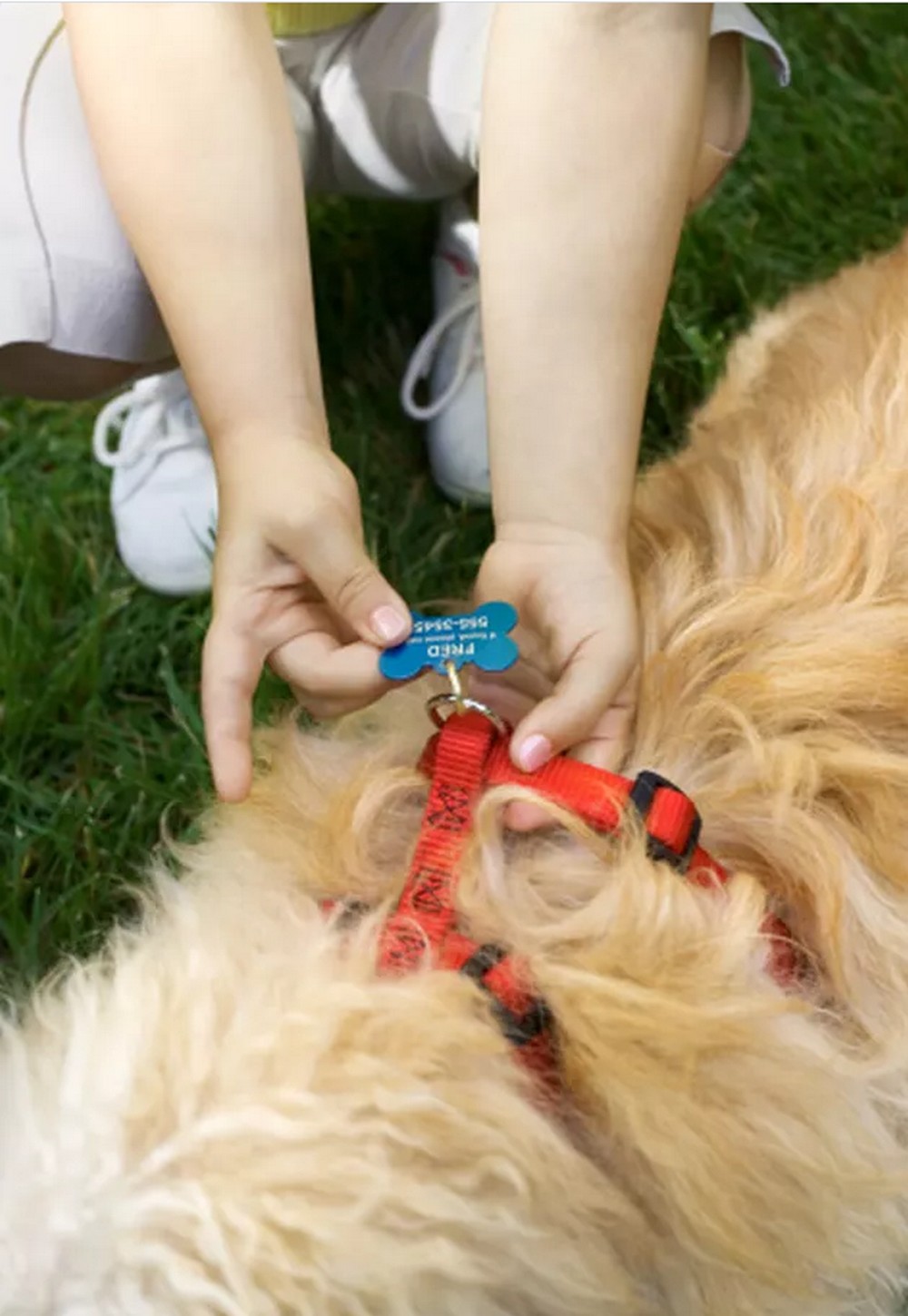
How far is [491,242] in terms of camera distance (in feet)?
3.31

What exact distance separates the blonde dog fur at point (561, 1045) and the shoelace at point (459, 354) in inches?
32.1

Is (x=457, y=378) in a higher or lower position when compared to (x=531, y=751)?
lower

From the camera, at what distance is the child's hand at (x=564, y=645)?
0.86 m

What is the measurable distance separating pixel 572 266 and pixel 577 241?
0.02 m

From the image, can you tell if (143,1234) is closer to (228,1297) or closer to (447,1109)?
(228,1297)

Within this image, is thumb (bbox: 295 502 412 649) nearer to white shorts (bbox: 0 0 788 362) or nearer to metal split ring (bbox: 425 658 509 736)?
metal split ring (bbox: 425 658 509 736)

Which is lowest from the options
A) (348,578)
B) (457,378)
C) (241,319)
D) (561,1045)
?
(457,378)

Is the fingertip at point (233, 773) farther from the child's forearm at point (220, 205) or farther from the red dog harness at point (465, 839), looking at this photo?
the child's forearm at point (220, 205)

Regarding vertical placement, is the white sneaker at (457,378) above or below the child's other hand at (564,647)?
below

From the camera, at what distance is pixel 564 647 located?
919 mm

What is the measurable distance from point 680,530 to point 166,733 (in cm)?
75

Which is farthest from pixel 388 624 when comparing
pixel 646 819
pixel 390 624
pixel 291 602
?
pixel 646 819

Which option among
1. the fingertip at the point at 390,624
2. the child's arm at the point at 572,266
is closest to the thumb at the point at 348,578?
the fingertip at the point at 390,624

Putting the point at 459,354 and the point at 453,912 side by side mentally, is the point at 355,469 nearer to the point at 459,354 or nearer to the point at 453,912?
the point at 459,354
